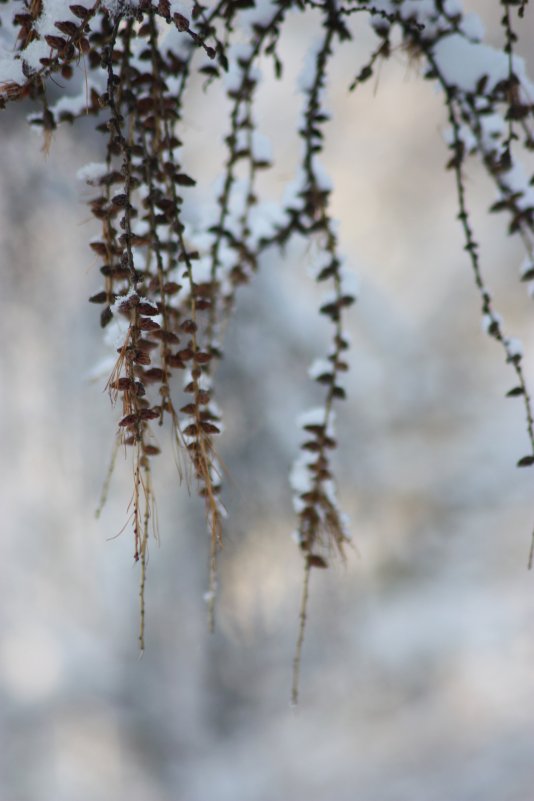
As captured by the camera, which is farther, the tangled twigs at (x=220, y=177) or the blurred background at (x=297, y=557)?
the blurred background at (x=297, y=557)

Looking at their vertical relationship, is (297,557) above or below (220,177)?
above

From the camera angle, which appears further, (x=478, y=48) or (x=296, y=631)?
(x=296, y=631)

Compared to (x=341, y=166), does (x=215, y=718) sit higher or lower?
lower

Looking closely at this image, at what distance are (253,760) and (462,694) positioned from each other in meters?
1.18

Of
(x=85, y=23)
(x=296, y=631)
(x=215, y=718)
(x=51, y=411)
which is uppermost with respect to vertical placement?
(x=51, y=411)

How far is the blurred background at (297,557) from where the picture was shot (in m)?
2.91

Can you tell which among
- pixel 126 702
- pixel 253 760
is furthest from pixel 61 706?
pixel 253 760

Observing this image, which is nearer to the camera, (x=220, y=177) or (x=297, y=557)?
(x=220, y=177)

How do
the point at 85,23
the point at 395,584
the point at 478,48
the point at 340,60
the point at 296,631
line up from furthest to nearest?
the point at 395,584, the point at 296,631, the point at 340,60, the point at 478,48, the point at 85,23

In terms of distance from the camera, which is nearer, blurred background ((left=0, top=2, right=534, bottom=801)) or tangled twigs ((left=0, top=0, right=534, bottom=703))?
tangled twigs ((left=0, top=0, right=534, bottom=703))

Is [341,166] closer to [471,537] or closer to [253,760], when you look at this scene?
Result: [471,537]

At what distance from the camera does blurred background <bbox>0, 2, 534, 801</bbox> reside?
9.56ft

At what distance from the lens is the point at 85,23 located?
0.45 m

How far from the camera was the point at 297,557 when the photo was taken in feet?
10.5
